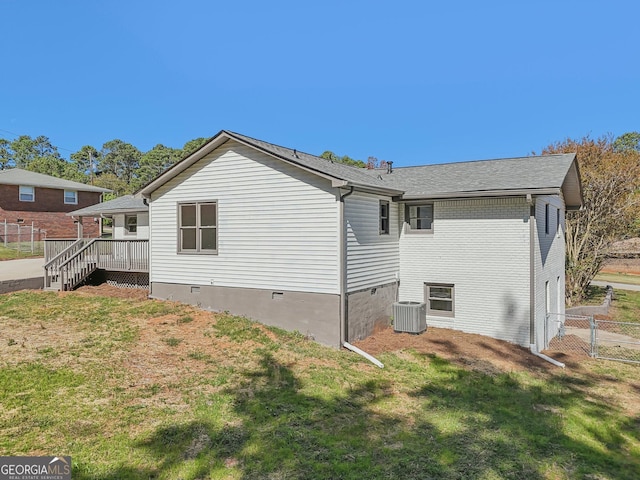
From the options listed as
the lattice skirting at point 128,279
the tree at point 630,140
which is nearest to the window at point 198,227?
the lattice skirting at point 128,279

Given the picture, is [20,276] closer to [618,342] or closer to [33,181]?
[33,181]

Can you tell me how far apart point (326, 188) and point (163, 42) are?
17655mm

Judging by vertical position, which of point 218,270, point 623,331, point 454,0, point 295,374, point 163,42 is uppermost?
point 163,42

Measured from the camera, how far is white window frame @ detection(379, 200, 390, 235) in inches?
501

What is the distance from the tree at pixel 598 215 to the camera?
22.1 meters

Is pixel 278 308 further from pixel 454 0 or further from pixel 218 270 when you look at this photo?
pixel 454 0

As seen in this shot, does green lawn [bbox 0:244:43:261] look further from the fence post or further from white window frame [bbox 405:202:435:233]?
the fence post

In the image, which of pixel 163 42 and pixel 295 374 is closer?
pixel 295 374

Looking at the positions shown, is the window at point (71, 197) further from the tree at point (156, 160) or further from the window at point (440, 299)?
the tree at point (156, 160)

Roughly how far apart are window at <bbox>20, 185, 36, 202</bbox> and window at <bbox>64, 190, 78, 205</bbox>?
2.29 meters

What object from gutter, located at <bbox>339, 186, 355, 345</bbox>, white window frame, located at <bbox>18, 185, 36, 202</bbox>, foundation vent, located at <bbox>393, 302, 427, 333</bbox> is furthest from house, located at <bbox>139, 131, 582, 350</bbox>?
white window frame, located at <bbox>18, 185, 36, 202</bbox>

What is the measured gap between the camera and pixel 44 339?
921 centimetres

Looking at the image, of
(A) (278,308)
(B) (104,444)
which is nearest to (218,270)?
(A) (278,308)

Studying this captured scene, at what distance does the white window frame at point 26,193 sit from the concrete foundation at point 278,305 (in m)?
24.8
